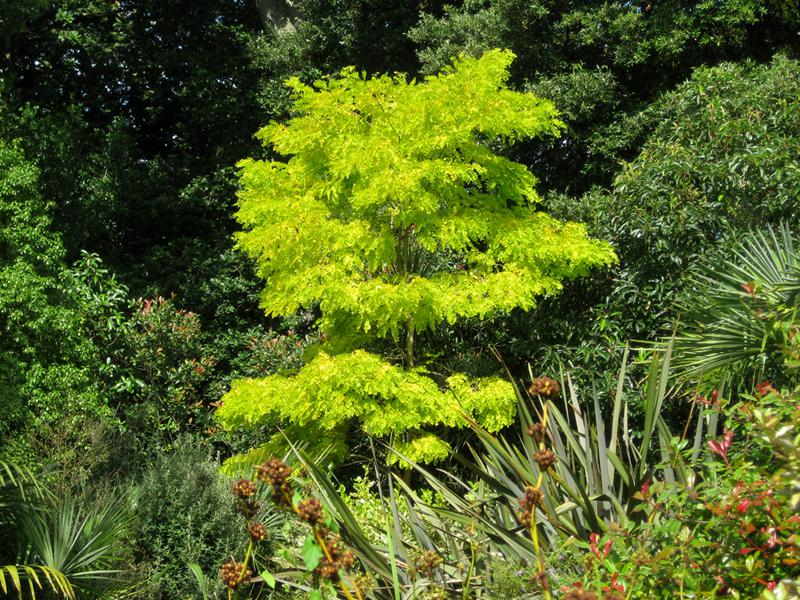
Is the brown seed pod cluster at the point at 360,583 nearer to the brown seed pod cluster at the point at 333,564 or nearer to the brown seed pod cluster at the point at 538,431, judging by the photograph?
the brown seed pod cluster at the point at 333,564

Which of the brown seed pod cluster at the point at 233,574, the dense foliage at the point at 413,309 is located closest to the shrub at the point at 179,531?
the dense foliage at the point at 413,309

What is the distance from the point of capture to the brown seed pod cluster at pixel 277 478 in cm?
185

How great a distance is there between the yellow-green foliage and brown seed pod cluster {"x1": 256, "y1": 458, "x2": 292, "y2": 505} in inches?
222

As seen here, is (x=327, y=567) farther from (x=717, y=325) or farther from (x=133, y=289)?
(x=133, y=289)

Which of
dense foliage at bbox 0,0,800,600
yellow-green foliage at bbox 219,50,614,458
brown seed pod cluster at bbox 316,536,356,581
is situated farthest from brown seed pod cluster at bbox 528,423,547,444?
yellow-green foliage at bbox 219,50,614,458

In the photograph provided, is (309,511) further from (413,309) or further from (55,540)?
(413,309)

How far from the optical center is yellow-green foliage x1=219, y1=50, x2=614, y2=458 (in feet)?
25.3

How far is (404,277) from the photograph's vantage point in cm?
845

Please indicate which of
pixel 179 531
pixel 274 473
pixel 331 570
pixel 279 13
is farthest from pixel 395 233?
pixel 279 13

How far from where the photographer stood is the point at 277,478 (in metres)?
1.85

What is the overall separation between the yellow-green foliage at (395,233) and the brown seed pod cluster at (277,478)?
5.63 m

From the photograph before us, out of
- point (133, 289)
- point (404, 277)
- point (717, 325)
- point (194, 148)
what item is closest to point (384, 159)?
point (404, 277)

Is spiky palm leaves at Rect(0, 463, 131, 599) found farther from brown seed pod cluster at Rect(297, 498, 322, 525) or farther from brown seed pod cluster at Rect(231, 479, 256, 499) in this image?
brown seed pod cluster at Rect(297, 498, 322, 525)

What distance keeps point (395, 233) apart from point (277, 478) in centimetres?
683
